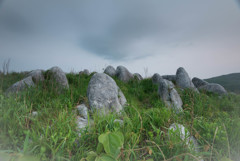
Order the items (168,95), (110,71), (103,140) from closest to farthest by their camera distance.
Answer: (103,140), (168,95), (110,71)

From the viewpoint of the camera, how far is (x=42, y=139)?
211cm

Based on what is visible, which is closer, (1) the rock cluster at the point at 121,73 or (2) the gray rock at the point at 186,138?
(2) the gray rock at the point at 186,138

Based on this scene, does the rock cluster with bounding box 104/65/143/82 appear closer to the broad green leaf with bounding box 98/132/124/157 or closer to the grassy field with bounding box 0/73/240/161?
the grassy field with bounding box 0/73/240/161

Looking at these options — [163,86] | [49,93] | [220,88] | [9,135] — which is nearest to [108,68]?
[163,86]

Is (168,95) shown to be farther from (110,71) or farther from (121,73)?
(110,71)

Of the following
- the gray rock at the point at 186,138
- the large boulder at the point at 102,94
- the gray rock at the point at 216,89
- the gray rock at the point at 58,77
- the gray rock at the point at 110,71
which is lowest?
the gray rock at the point at 186,138

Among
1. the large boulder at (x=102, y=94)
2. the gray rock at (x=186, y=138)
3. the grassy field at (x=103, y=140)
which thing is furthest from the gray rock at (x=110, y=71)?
the gray rock at (x=186, y=138)

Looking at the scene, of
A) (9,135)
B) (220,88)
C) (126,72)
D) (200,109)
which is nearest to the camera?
(9,135)

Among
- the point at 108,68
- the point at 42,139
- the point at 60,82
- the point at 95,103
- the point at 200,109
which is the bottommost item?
the point at 200,109

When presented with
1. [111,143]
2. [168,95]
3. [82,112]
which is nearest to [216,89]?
[168,95]

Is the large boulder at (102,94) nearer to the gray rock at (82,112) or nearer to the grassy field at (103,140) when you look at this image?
the gray rock at (82,112)

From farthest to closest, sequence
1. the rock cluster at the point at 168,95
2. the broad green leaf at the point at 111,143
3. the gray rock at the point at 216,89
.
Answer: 1. the gray rock at the point at 216,89
2. the rock cluster at the point at 168,95
3. the broad green leaf at the point at 111,143

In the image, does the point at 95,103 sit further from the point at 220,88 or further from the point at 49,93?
the point at 220,88

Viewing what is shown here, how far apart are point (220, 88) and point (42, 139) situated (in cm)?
1003
